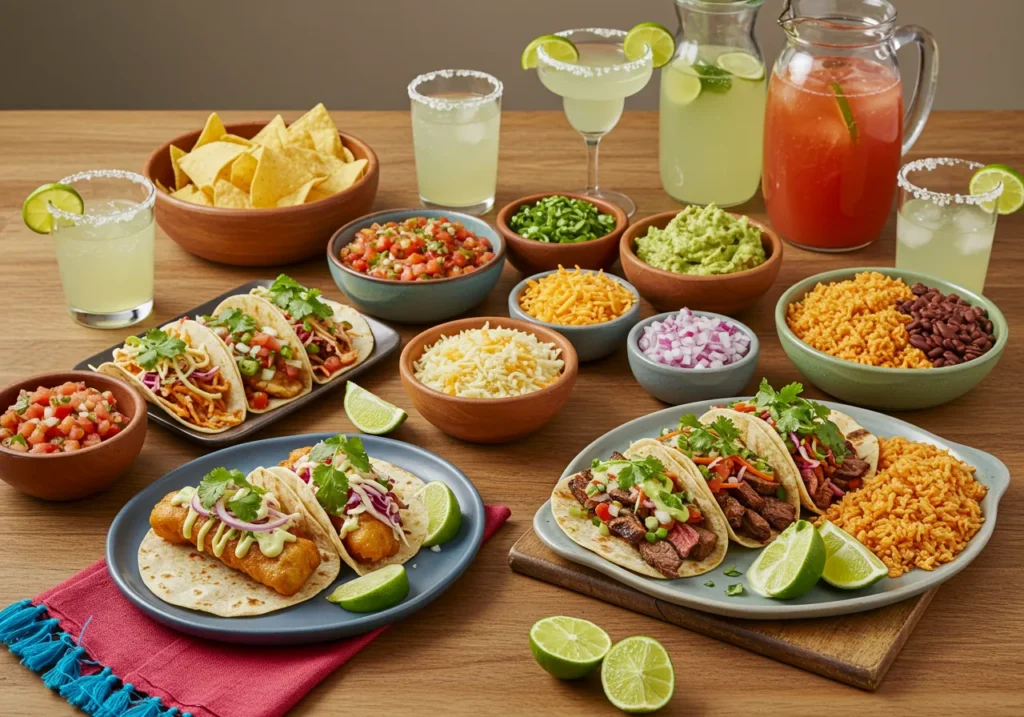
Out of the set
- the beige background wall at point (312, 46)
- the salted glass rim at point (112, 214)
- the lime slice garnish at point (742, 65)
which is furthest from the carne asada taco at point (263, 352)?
the beige background wall at point (312, 46)

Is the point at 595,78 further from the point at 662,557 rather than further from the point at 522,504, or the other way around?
the point at 662,557

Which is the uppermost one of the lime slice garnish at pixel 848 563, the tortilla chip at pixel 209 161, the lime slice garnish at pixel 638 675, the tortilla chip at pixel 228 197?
the tortilla chip at pixel 209 161

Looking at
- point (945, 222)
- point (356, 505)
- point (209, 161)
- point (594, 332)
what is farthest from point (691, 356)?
point (209, 161)

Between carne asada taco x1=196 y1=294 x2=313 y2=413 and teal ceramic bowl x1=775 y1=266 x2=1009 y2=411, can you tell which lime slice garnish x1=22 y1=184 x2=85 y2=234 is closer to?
carne asada taco x1=196 y1=294 x2=313 y2=413

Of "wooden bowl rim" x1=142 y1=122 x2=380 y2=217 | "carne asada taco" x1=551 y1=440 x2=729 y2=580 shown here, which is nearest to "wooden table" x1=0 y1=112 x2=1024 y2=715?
"carne asada taco" x1=551 y1=440 x2=729 y2=580

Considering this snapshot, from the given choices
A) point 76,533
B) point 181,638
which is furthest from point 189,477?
point 181,638

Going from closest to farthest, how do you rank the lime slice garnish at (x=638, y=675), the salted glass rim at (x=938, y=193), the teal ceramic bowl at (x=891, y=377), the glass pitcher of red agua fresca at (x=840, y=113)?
the lime slice garnish at (x=638, y=675) → the teal ceramic bowl at (x=891, y=377) → the salted glass rim at (x=938, y=193) → the glass pitcher of red agua fresca at (x=840, y=113)

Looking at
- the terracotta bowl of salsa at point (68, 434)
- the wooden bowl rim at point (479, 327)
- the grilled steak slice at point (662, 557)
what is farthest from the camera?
the wooden bowl rim at point (479, 327)

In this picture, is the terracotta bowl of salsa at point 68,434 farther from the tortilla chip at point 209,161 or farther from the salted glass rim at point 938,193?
the salted glass rim at point 938,193
